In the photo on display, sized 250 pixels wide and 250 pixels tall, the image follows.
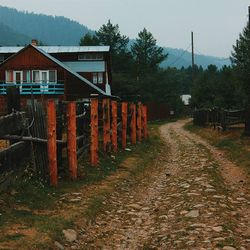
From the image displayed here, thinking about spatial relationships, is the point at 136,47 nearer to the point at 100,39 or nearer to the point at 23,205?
the point at 100,39

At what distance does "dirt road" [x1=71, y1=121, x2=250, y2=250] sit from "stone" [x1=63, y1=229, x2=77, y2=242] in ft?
0.32

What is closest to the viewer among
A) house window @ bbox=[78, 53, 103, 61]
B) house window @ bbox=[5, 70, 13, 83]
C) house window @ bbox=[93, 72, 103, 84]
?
house window @ bbox=[5, 70, 13, 83]

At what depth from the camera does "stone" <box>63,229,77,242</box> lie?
7.01m

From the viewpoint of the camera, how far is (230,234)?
23.1 ft

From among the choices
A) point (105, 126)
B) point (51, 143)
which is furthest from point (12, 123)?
point (105, 126)

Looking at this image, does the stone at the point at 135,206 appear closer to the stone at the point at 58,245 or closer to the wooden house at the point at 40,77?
the stone at the point at 58,245

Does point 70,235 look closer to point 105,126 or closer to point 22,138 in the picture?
point 22,138

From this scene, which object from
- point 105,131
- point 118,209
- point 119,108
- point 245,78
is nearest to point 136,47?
point 245,78

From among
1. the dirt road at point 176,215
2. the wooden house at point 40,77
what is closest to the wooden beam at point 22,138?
the dirt road at point 176,215

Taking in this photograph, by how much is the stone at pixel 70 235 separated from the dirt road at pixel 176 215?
10 centimetres

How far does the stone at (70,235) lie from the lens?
701 cm

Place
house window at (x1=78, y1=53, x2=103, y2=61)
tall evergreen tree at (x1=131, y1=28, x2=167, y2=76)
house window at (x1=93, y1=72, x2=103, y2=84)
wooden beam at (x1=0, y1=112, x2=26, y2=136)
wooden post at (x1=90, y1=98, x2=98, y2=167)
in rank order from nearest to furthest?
wooden beam at (x1=0, y1=112, x2=26, y2=136), wooden post at (x1=90, y1=98, x2=98, y2=167), house window at (x1=78, y1=53, x2=103, y2=61), house window at (x1=93, y1=72, x2=103, y2=84), tall evergreen tree at (x1=131, y1=28, x2=167, y2=76)

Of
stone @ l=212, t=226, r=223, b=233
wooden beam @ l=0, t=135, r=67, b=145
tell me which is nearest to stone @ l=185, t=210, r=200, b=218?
stone @ l=212, t=226, r=223, b=233

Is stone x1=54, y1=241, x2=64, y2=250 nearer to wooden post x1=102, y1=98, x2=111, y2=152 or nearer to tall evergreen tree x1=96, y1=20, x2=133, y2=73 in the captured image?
wooden post x1=102, y1=98, x2=111, y2=152
